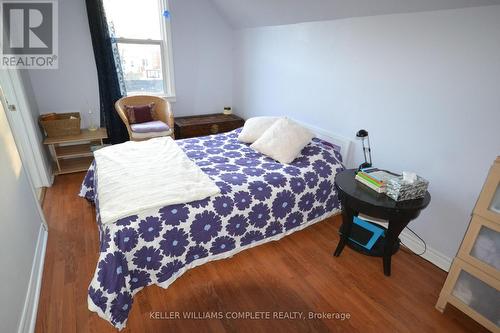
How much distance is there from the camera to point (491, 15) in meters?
1.58

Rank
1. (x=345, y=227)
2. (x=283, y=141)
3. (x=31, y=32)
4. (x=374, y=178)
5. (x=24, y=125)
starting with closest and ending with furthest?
1. (x=374, y=178)
2. (x=345, y=227)
3. (x=283, y=141)
4. (x=24, y=125)
5. (x=31, y=32)

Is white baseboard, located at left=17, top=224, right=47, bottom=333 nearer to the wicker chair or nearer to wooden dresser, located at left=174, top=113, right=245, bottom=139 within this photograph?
the wicker chair

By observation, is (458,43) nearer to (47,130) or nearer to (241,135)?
(241,135)

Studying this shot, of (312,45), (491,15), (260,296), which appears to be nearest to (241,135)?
(312,45)

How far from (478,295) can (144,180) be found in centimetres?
220

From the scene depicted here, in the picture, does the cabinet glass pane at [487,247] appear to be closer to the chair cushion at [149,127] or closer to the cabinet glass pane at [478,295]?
the cabinet glass pane at [478,295]

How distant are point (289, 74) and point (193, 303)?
2.57 m

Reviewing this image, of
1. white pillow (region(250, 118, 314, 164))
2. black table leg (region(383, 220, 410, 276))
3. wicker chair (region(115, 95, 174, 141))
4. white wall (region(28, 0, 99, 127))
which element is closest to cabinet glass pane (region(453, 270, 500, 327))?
black table leg (region(383, 220, 410, 276))

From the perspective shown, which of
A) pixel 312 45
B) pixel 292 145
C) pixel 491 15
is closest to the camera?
pixel 491 15

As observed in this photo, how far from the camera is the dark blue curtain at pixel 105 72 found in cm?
321

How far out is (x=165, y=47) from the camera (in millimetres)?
3799

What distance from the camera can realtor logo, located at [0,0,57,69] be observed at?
2.89 metres

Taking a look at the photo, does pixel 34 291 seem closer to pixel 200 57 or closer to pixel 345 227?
pixel 345 227

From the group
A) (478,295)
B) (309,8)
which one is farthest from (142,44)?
(478,295)
